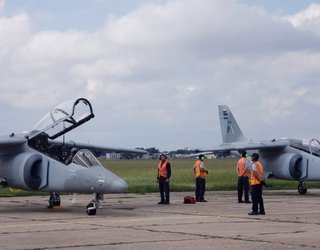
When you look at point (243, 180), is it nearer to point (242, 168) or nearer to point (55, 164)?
point (242, 168)

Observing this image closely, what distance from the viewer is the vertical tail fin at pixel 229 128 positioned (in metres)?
35.6

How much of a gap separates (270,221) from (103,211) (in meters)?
Result: 5.06

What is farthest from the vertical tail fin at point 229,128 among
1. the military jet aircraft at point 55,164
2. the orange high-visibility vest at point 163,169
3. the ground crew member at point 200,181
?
the military jet aircraft at point 55,164

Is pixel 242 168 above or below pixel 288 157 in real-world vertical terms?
below

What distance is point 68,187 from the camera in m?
18.5

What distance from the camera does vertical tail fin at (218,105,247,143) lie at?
3559 centimetres

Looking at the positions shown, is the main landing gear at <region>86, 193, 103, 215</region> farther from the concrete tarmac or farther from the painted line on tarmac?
the painted line on tarmac

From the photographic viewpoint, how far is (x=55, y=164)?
62.0ft

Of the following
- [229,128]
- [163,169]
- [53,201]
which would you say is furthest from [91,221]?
[229,128]

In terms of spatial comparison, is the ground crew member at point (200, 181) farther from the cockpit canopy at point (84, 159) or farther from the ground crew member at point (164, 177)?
the cockpit canopy at point (84, 159)

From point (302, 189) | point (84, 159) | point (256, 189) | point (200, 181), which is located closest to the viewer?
point (256, 189)

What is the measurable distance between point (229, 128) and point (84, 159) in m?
18.3

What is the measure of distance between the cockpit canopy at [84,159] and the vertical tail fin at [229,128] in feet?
58.4

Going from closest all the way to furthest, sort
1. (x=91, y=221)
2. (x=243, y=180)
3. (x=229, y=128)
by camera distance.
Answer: (x=91, y=221), (x=243, y=180), (x=229, y=128)
